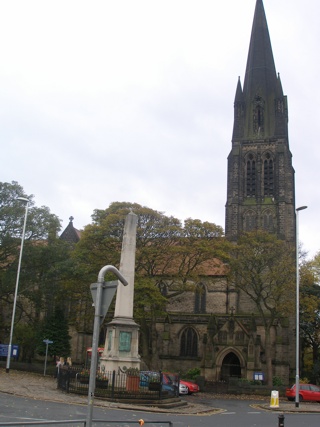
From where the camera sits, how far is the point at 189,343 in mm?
46062

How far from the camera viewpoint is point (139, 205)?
119ft

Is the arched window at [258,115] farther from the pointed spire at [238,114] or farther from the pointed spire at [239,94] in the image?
the pointed spire at [239,94]

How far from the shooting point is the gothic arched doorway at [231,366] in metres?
42.5

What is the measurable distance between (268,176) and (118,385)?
3783 cm

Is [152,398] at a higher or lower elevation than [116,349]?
lower

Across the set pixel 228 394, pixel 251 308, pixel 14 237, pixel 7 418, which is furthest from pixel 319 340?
pixel 7 418

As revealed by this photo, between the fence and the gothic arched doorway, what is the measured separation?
22279 millimetres

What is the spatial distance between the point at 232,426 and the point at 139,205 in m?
23.4

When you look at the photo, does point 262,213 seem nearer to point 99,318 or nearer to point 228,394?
point 228,394

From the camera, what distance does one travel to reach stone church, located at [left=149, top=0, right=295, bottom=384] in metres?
42.2

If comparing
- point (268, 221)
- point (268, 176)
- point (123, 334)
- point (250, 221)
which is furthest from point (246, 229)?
point (123, 334)

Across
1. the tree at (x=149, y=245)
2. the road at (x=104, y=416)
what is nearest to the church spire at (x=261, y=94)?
the tree at (x=149, y=245)

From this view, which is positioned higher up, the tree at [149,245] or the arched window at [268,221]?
the arched window at [268,221]

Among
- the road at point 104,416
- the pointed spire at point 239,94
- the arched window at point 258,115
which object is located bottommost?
the road at point 104,416
